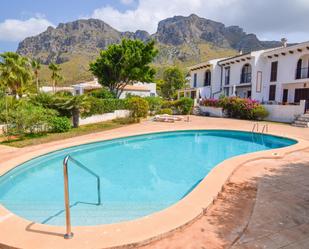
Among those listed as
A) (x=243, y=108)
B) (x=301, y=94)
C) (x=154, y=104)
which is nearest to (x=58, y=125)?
(x=154, y=104)

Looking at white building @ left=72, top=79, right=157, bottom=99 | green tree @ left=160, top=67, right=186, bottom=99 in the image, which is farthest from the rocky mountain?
white building @ left=72, top=79, right=157, bottom=99

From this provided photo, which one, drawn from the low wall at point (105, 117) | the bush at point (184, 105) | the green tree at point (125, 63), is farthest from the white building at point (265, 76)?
the low wall at point (105, 117)

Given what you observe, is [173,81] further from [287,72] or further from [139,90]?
[287,72]

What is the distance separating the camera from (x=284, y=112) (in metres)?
21.3

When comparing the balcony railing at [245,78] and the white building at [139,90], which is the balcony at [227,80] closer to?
the balcony railing at [245,78]

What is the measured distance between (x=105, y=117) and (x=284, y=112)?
15919mm

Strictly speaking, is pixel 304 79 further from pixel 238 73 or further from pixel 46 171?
pixel 46 171

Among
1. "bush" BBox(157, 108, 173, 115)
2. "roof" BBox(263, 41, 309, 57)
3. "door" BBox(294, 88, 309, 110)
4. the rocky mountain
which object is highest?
the rocky mountain

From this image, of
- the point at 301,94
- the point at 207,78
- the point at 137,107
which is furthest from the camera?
the point at 207,78

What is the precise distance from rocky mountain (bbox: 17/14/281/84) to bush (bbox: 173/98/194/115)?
96960 millimetres

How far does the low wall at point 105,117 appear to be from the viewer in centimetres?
1909

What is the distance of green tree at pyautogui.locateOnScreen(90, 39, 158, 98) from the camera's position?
1021 inches

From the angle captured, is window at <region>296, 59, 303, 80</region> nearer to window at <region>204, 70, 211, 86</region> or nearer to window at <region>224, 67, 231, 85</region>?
window at <region>224, 67, 231, 85</region>

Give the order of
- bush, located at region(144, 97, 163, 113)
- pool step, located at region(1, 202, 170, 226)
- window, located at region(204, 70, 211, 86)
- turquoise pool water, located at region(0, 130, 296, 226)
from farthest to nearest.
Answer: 1. window, located at region(204, 70, 211, 86)
2. bush, located at region(144, 97, 163, 113)
3. turquoise pool water, located at region(0, 130, 296, 226)
4. pool step, located at region(1, 202, 170, 226)
